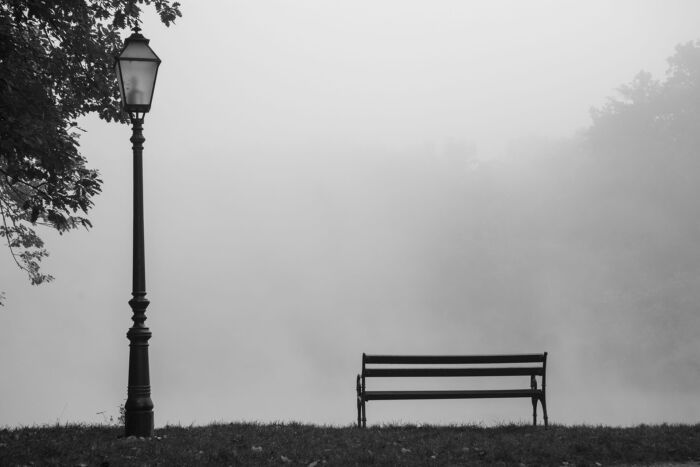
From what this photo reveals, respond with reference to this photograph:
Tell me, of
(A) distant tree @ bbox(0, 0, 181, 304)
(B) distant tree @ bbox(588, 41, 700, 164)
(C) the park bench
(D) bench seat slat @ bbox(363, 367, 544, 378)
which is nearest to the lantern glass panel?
(A) distant tree @ bbox(0, 0, 181, 304)

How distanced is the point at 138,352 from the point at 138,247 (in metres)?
1.37

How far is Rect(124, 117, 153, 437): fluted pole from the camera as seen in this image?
32.0ft

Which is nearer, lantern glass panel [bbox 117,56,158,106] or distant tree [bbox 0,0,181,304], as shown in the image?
lantern glass panel [bbox 117,56,158,106]

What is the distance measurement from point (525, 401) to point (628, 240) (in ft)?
49.1

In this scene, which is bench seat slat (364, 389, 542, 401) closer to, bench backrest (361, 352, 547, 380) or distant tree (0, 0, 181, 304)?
bench backrest (361, 352, 547, 380)

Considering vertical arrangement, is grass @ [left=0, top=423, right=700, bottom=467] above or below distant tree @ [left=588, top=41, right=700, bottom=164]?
below

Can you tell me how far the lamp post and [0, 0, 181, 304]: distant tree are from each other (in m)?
2.00

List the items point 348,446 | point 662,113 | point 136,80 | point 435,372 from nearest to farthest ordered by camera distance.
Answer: point 348,446, point 136,80, point 435,372, point 662,113

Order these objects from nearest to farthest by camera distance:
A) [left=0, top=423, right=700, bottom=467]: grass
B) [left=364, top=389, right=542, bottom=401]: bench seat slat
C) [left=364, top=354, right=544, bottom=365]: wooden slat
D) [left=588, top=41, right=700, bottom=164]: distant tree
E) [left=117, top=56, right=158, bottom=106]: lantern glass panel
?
[left=0, top=423, right=700, bottom=467]: grass
[left=117, top=56, right=158, bottom=106]: lantern glass panel
[left=364, top=389, right=542, bottom=401]: bench seat slat
[left=364, top=354, right=544, bottom=365]: wooden slat
[left=588, top=41, right=700, bottom=164]: distant tree

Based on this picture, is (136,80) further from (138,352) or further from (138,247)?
(138,352)

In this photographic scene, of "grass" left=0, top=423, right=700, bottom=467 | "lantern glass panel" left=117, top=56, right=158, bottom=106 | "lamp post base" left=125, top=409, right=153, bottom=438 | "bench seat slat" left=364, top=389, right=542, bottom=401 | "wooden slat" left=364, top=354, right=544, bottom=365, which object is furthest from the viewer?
"wooden slat" left=364, top=354, right=544, bottom=365

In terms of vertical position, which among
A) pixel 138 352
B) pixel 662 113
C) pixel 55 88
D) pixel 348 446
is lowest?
pixel 348 446

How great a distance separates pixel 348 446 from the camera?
30.7 feet

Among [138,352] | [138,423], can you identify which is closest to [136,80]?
[138,352]
